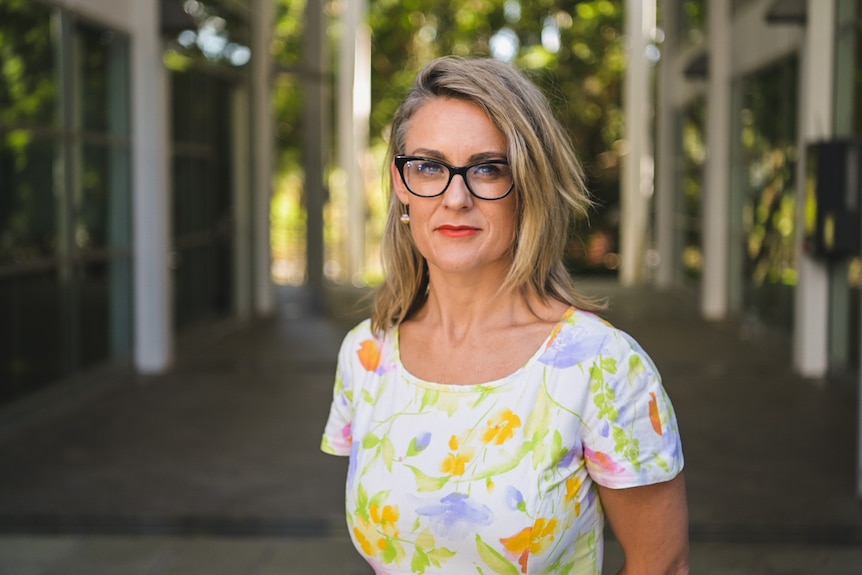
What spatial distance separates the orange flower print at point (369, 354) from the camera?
6.55 ft

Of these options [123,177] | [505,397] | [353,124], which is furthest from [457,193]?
[353,124]

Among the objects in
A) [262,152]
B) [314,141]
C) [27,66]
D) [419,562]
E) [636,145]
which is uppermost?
[636,145]

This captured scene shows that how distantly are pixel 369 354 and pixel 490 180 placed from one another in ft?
1.21

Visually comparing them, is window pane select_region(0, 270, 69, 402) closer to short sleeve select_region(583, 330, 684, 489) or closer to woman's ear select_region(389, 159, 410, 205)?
woman's ear select_region(389, 159, 410, 205)

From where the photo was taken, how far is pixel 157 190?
1003cm

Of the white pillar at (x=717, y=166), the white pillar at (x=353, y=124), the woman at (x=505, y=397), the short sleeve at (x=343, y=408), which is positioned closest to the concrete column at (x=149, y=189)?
the white pillar at (x=717, y=166)

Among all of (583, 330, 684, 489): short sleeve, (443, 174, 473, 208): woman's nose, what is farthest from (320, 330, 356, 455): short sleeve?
(583, 330, 684, 489): short sleeve

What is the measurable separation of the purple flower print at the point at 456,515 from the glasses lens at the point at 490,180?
1.39 feet

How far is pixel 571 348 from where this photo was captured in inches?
71.1

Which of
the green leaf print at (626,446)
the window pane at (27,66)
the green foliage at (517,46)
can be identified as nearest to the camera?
the green leaf print at (626,446)

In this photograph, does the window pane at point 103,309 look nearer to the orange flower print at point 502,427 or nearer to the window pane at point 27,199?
the window pane at point 27,199

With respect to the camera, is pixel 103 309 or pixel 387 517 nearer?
pixel 387 517

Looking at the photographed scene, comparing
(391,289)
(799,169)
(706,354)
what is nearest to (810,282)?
(799,169)

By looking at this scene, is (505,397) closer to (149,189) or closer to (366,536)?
(366,536)
